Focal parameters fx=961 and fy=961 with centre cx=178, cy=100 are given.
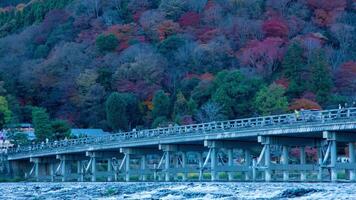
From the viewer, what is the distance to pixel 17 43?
149 m

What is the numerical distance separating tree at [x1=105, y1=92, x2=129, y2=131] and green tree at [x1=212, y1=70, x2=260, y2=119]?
14.9 m

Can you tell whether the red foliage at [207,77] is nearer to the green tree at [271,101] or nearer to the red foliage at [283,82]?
the red foliage at [283,82]

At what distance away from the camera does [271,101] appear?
91.6 metres

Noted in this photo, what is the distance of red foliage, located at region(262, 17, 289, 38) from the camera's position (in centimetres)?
11644

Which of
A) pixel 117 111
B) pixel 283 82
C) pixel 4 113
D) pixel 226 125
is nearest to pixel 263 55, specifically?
pixel 283 82

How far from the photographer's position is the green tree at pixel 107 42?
128 meters

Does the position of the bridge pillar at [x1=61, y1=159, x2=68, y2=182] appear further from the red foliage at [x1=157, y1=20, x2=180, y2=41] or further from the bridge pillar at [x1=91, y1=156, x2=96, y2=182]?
the red foliage at [x1=157, y1=20, x2=180, y2=41]

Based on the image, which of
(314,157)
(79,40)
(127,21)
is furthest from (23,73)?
(314,157)

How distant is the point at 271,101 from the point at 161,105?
15978mm

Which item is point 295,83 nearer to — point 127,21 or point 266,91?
point 266,91

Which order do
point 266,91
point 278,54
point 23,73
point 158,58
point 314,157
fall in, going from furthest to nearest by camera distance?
point 23,73, point 158,58, point 278,54, point 266,91, point 314,157

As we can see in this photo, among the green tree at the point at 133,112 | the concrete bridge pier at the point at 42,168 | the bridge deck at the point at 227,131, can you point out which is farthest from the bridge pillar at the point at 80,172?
the green tree at the point at 133,112

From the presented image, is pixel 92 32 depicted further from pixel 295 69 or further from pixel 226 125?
pixel 226 125

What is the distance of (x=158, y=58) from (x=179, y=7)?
65.9 ft
